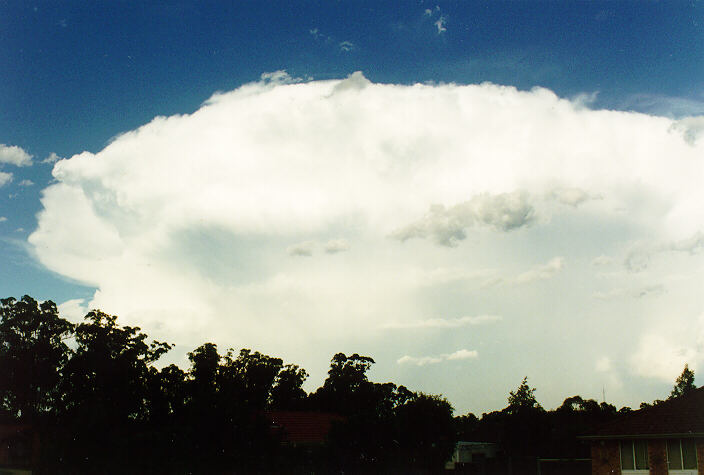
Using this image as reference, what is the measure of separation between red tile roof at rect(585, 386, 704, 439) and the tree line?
26.0 feet

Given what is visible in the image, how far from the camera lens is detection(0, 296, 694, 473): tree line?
77.9 feet

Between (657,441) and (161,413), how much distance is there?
21.7 metres

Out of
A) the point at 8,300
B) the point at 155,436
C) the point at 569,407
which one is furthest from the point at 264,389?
the point at 569,407

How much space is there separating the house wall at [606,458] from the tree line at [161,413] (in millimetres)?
6770

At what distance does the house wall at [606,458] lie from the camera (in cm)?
2839

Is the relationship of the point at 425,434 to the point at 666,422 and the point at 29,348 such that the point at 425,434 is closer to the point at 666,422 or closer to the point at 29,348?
the point at 666,422

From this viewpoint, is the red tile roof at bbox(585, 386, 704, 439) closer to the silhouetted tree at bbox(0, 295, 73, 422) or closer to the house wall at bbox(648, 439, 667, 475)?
the house wall at bbox(648, 439, 667, 475)

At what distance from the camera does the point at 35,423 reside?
2803 centimetres

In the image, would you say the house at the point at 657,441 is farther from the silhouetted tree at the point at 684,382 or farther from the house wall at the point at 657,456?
the silhouetted tree at the point at 684,382

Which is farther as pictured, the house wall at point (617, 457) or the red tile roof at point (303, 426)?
the red tile roof at point (303, 426)

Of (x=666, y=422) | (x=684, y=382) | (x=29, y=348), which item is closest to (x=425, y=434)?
(x=666, y=422)

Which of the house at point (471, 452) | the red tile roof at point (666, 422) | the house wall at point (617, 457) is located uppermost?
the red tile roof at point (666, 422)

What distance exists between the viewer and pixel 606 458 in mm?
28828

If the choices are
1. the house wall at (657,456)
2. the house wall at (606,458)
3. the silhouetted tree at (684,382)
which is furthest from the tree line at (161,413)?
the silhouetted tree at (684,382)
